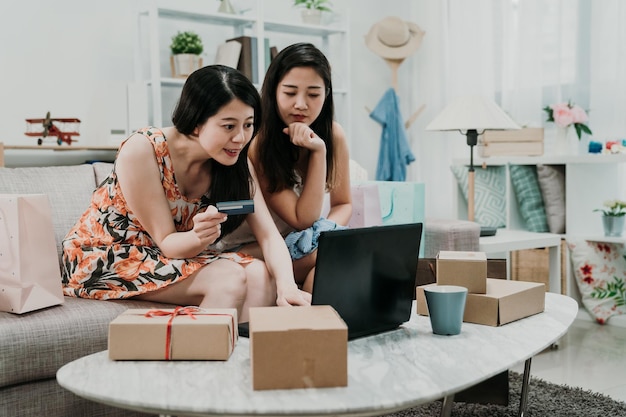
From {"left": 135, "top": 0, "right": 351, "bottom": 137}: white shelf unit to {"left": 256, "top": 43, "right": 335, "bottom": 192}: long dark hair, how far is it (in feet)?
5.38

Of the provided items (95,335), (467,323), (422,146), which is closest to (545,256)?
(422,146)

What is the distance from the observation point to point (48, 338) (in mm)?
1680

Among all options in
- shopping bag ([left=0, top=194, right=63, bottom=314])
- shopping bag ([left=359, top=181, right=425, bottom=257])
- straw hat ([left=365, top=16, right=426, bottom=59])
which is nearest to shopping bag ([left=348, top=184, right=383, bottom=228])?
shopping bag ([left=359, top=181, right=425, bottom=257])

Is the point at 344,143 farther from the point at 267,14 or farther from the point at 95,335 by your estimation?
the point at 267,14

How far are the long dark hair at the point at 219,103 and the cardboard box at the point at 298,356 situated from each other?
0.80m

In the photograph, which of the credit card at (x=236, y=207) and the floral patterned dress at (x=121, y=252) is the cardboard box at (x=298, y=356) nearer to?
the credit card at (x=236, y=207)

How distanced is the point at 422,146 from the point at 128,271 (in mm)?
3092

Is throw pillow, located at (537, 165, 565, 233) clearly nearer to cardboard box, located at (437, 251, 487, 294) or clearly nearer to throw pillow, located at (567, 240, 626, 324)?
throw pillow, located at (567, 240, 626, 324)

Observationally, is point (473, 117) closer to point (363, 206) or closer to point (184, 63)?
point (363, 206)

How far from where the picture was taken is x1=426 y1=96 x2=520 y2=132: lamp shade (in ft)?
10.3

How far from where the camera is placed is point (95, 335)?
1.75 meters

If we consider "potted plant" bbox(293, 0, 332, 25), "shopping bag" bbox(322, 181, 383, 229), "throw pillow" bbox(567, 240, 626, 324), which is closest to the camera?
"shopping bag" bbox(322, 181, 383, 229)

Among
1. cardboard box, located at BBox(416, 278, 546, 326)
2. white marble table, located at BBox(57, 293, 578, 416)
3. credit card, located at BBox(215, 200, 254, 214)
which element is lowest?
white marble table, located at BBox(57, 293, 578, 416)

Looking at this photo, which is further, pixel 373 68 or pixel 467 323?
pixel 373 68
